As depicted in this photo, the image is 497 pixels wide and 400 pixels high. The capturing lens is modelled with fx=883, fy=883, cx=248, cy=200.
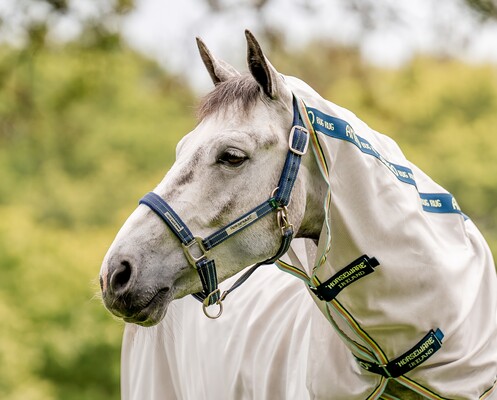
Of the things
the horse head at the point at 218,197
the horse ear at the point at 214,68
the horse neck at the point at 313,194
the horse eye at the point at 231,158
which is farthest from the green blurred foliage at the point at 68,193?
the horse neck at the point at 313,194

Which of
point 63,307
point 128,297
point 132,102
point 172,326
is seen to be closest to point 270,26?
point 172,326

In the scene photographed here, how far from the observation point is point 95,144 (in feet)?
76.9

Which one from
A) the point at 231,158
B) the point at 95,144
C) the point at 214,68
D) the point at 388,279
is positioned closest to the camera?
the point at 231,158

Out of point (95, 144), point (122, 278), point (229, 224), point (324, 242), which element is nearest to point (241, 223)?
point (229, 224)

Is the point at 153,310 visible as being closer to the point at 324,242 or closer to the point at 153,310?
the point at 153,310

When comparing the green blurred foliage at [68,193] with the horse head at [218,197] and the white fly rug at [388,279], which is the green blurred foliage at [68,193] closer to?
the horse head at [218,197]

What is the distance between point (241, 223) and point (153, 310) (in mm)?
356

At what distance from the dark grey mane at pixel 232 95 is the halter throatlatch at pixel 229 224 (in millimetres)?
145

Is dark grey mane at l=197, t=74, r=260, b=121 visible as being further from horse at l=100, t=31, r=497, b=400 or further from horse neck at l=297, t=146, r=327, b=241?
horse neck at l=297, t=146, r=327, b=241

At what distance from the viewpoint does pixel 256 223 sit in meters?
2.59

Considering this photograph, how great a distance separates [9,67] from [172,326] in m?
3.76

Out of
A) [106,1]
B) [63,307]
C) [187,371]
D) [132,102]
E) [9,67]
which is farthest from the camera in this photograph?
[132,102]

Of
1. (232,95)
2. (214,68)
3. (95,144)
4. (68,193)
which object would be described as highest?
(95,144)

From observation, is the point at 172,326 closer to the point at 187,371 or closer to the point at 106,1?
the point at 187,371
